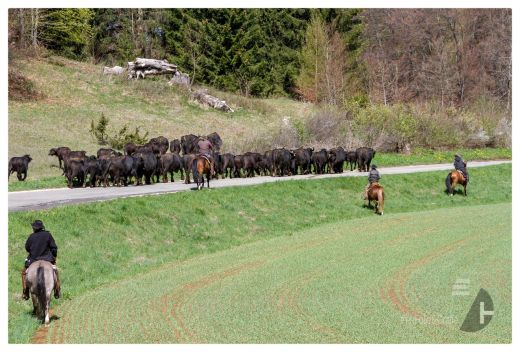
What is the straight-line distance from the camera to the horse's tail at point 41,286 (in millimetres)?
14305

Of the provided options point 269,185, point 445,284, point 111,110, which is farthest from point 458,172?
point 111,110

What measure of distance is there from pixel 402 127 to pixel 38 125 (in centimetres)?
2592

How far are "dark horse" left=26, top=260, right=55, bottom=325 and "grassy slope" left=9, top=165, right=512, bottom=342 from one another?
0.44m

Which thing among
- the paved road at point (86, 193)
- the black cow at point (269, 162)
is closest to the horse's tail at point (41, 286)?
the paved road at point (86, 193)

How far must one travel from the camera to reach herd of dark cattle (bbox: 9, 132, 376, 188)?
32000 millimetres

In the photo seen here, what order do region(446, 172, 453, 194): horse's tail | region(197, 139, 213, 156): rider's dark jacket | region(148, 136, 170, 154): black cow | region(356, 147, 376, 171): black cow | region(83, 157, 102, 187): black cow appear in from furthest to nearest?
region(356, 147, 376, 171): black cow
region(148, 136, 170, 154): black cow
region(446, 172, 453, 194): horse's tail
region(83, 157, 102, 187): black cow
region(197, 139, 213, 156): rider's dark jacket

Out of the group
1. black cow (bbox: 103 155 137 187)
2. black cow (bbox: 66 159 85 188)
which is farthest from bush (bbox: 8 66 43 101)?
black cow (bbox: 103 155 137 187)

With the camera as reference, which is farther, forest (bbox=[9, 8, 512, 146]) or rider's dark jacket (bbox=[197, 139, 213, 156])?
forest (bbox=[9, 8, 512, 146])

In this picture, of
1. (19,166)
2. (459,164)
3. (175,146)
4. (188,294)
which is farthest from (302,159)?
(188,294)

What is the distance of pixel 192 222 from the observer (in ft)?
85.9

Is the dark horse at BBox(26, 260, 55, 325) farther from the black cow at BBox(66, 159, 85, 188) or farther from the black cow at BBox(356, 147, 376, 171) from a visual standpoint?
the black cow at BBox(356, 147, 376, 171)

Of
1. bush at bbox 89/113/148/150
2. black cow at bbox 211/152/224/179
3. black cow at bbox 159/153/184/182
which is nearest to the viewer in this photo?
black cow at bbox 159/153/184/182

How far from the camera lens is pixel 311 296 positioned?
53.1ft

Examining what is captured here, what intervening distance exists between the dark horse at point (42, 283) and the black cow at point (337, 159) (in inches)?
→ 1141
